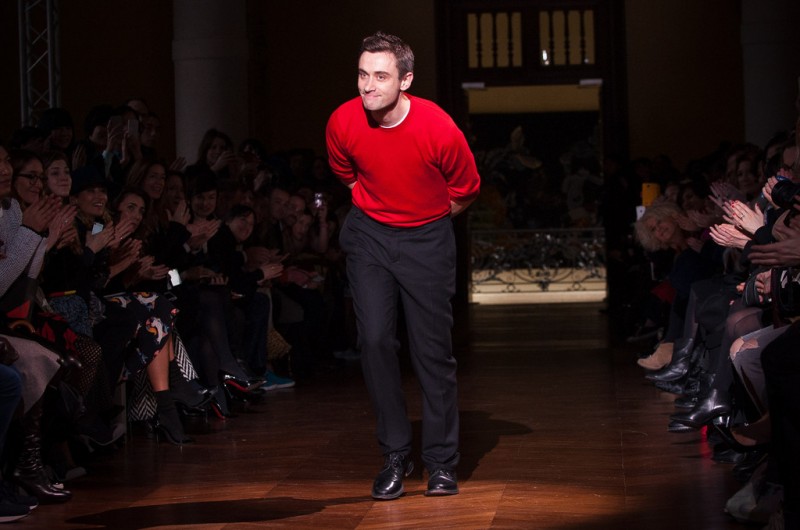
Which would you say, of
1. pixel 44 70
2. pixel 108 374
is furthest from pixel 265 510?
pixel 44 70

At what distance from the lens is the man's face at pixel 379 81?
16.1ft

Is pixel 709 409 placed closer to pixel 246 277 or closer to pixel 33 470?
pixel 33 470

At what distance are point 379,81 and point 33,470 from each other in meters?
1.90

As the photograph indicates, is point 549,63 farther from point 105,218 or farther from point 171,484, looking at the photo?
point 171,484

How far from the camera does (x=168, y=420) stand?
6.51 m

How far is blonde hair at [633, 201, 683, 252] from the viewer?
27.8 ft

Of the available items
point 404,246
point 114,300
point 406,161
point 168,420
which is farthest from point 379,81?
point 168,420

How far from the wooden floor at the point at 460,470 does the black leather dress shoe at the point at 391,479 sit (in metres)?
0.05

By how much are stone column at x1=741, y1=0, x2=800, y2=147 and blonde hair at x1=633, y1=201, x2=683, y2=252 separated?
177 inches

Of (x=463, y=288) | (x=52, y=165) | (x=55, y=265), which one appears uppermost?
(x=52, y=165)

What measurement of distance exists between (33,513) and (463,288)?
1120 centimetres

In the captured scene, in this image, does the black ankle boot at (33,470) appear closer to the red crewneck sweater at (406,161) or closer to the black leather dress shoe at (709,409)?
the red crewneck sweater at (406,161)

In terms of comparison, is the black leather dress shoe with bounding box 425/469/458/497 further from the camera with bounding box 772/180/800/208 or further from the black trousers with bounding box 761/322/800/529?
the camera with bounding box 772/180/800/208

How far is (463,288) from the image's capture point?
15969mm
